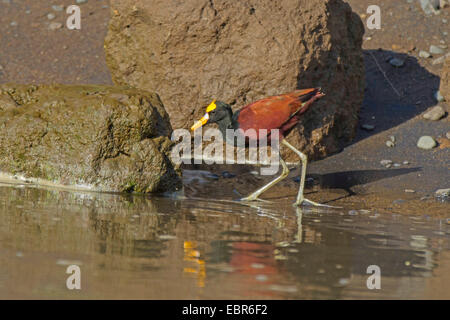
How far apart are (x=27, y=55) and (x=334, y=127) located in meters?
6.67

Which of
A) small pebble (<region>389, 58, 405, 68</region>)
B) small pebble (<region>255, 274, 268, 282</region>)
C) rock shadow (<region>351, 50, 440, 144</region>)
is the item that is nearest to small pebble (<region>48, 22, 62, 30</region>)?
rock shadow (<region>351, 50, 440, 144</region>)

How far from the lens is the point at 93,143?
7.13m

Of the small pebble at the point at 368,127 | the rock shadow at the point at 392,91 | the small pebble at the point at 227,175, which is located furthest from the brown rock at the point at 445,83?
the small pebble at the point at 227,175

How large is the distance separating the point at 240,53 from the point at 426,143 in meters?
2.66

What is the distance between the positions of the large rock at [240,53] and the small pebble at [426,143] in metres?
1.10

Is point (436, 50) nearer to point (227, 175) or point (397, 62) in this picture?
point (397, 62)

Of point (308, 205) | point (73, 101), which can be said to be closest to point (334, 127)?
point (308, 205)

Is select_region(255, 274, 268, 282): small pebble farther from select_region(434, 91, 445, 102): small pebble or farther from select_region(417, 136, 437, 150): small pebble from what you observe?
select_region(434, 91, 445, 102): small pebble

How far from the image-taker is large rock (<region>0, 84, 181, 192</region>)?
7137 mm

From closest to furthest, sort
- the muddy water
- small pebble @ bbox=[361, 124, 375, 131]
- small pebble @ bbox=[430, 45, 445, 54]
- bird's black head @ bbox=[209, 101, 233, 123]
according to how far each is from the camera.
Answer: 1. the muddy water
2. bird's black head @ bbox=[209, 101, 233, 123]
3. small pebble @ bbox=[361, 124, 375, 131]
4. small pebble @ bbox=[430, 45, 445, 54]

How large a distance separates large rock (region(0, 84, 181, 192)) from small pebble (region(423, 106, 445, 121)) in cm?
412
